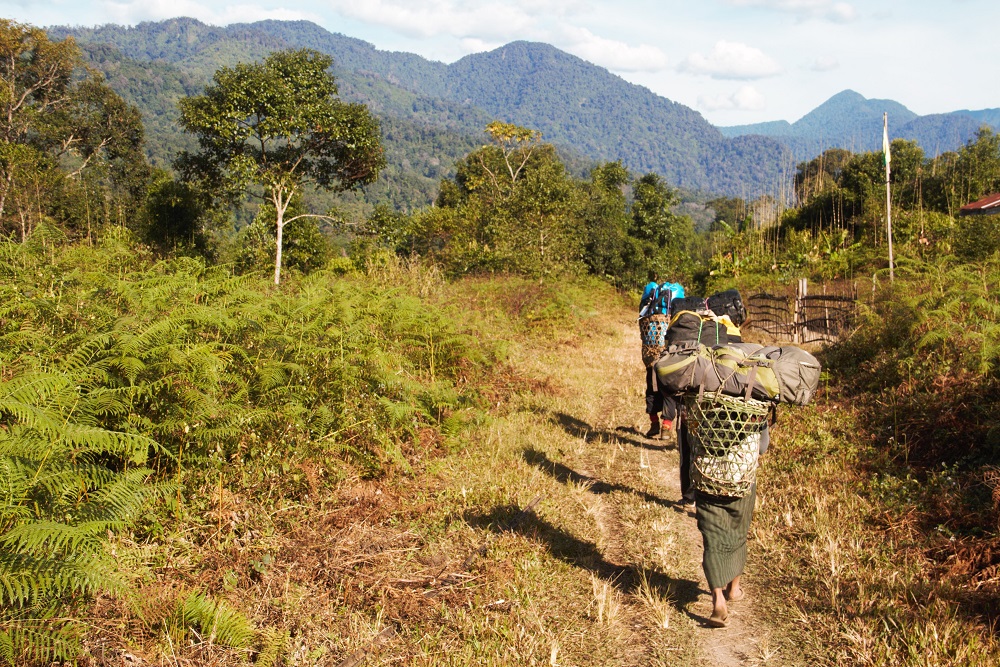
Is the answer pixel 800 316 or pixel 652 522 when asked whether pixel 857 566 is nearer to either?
pixel 652 522

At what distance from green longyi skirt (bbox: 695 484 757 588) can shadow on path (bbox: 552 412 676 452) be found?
3.32 meters

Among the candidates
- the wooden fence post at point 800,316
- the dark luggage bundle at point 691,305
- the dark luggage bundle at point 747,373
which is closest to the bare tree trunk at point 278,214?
the wooden fence post at point 800,316

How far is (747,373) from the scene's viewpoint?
11.8ft

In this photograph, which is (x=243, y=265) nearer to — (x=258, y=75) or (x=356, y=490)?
(x=258, y=75)

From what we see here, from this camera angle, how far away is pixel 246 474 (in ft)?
14.8

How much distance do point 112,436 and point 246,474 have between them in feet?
3.98

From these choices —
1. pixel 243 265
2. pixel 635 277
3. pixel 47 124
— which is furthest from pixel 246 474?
pixel 47 124

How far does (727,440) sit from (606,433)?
3988mm

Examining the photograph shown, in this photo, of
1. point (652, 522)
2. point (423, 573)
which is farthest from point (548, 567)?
point (652, 522)

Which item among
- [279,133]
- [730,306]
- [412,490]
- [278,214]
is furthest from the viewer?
[278,214]

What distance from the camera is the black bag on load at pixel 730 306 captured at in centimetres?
561

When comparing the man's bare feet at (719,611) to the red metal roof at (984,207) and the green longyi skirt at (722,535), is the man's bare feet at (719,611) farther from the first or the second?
the red metal roof at (984,207)

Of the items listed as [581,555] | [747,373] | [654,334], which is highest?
[747,373]

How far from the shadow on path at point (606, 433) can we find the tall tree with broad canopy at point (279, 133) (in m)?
12.6
